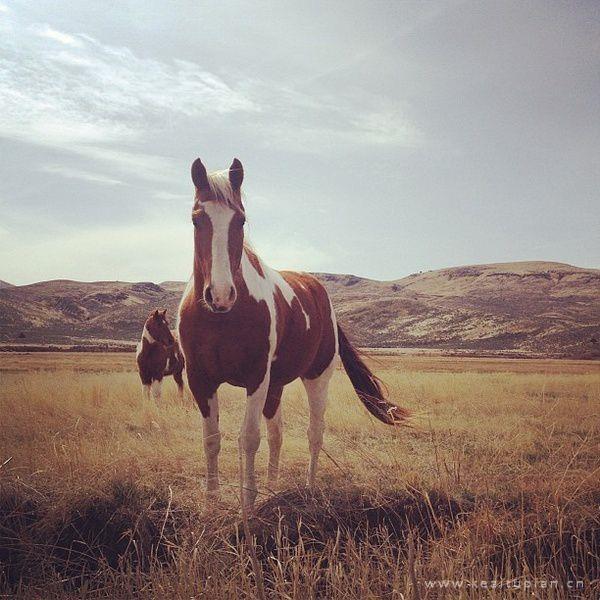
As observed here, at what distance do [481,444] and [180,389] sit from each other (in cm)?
725

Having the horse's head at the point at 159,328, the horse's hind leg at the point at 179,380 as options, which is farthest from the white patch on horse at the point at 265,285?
the horse's hind leg at the point at 179,380

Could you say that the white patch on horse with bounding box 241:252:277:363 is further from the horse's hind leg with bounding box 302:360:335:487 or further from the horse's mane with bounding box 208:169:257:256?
the horse's hind leg with bounding box 302:360:335:487

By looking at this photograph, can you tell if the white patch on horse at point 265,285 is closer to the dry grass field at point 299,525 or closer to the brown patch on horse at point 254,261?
the brown patch on horse at point 254,261

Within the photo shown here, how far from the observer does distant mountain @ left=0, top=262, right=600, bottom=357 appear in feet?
159

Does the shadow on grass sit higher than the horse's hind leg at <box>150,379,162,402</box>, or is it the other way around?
the shadow on grass

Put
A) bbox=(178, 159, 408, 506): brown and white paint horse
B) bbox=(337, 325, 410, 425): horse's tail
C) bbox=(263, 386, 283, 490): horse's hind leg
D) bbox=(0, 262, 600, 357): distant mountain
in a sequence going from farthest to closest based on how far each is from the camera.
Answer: bbox=(0, 262, 600, 357): distant mountain
bbox=(337, 325, 410, 425): horse's tail
bbox=(263, 386, 283, 490): horse's hind leg
bbox=(178, 159, 408, 506): brown and white paint horse

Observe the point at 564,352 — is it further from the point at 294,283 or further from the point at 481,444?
the point at 294,283

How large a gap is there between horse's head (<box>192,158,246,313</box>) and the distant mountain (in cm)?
3029

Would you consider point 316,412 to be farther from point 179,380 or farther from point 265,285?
point 179,380

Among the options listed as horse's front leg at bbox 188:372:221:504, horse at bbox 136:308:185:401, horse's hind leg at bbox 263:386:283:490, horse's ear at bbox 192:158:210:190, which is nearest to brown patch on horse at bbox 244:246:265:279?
horse's ear at bbox 192:158:210:190

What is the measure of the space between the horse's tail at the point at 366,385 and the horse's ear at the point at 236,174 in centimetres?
319

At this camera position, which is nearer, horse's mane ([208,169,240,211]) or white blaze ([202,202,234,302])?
white blaze ([202,202,234,302])

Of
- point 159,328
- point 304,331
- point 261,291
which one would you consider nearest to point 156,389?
point 159,328

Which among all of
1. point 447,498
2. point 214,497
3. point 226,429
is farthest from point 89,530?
point 226,429
